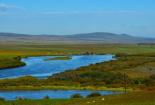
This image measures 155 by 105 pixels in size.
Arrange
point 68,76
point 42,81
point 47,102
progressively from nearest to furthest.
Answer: point 47,102, point 42,81, point 68,76

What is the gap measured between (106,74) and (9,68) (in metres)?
34.9

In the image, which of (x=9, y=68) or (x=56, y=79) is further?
(x=9, y=68)

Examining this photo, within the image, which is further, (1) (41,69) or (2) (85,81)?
(1) (41,69)

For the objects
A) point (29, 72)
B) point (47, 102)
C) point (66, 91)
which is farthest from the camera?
point (29, 72)

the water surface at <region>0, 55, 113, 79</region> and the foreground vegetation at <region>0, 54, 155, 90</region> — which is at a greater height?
the foreground vegetation at <region>0, 54, 155, 90</region>

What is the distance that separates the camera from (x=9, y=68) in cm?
10138

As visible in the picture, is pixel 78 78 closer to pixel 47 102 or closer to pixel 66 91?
pixel 66 91

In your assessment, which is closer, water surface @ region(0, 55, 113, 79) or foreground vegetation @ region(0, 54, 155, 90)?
foreground vegetation @ region(0, 54, 155, 90)

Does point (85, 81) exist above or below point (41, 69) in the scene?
above

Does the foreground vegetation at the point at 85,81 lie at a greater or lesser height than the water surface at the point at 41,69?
greater

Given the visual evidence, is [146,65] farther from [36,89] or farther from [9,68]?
[36,89]

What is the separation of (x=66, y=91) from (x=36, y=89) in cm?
417

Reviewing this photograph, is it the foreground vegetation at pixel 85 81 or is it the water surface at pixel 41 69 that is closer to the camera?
the foreground vegetation at pixel 85 81

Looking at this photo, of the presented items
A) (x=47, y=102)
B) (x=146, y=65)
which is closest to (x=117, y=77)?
(x=146, y=65)
